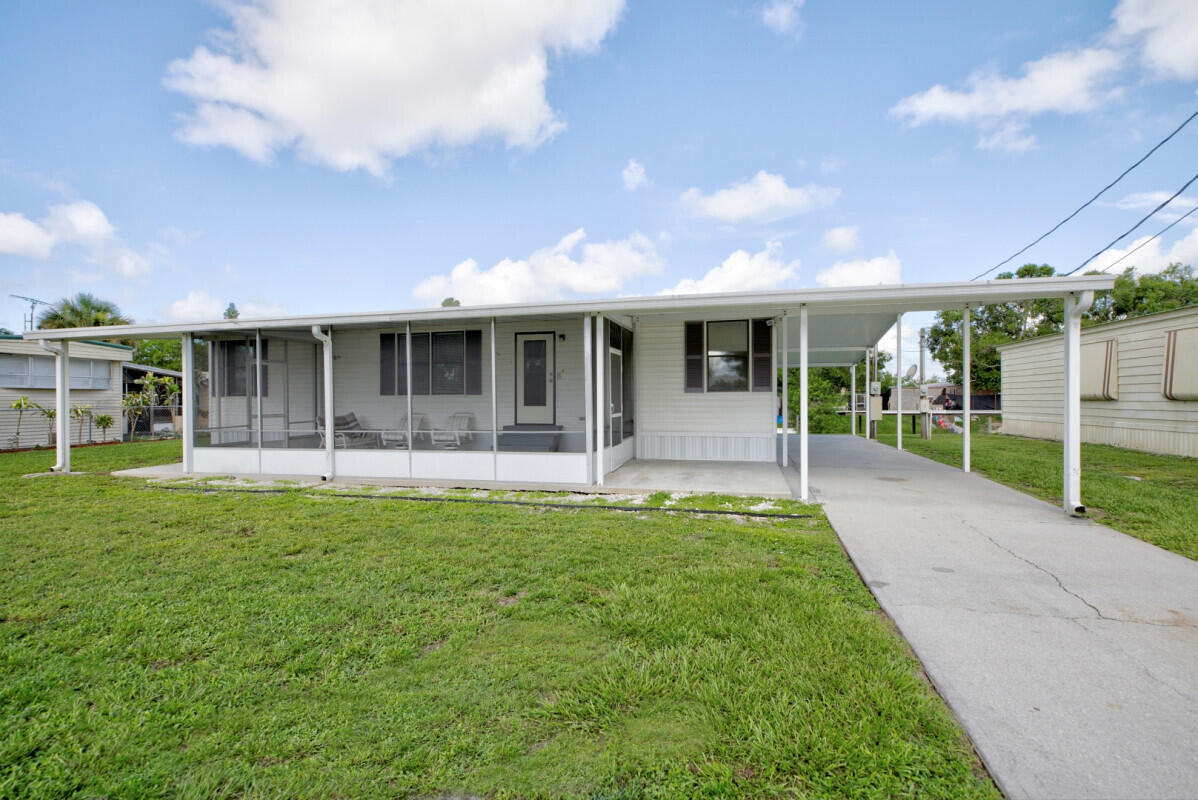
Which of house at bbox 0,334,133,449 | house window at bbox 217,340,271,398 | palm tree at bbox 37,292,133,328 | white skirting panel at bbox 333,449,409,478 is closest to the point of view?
white skirting panel at bbox 333,449,409,478

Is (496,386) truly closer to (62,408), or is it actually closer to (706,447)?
(706,447)

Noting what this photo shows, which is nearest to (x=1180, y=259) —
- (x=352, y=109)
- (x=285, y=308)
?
(x=352, y=109)

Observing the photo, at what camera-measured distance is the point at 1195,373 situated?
30.8ft

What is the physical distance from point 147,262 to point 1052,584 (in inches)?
1223

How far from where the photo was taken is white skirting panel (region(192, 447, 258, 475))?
9016 millimetres

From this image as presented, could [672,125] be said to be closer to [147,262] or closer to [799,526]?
[799,526]

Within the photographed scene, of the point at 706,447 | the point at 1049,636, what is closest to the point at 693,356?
the point at 706,447

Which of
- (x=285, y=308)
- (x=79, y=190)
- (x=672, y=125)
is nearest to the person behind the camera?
(x=672, y=125)

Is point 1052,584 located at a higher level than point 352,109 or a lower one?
lower

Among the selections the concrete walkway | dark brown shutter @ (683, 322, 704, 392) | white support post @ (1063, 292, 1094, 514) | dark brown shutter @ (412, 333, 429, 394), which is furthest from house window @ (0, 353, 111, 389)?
white support post @ (1063, 292, 1094, 514)

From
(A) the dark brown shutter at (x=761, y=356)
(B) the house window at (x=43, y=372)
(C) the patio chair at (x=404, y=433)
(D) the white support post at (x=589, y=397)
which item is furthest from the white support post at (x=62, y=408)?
(A) the dark brown shutter at (x=761, y=356)

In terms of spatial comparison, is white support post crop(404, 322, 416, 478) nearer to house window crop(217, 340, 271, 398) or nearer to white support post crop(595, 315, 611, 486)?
house window crop(217, 340, 271, 398)

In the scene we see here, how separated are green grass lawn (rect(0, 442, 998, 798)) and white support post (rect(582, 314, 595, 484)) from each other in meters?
2.82

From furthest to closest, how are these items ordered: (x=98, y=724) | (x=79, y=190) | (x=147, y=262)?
(x=147, y=262), (x=79, y=190), (x=98, y=724)
